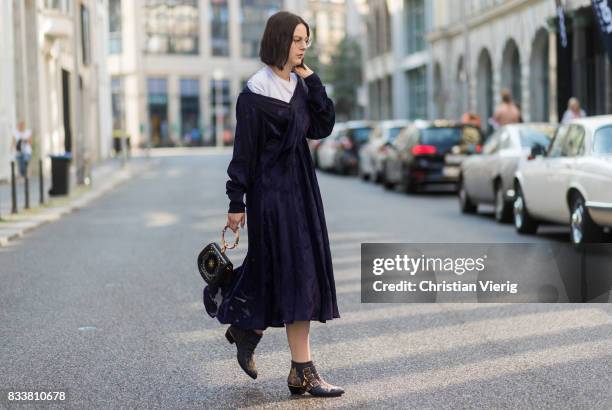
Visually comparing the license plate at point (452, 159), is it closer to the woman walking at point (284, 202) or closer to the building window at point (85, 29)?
the building window at point (85, 29)

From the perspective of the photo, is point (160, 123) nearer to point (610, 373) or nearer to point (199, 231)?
point (199, 231)

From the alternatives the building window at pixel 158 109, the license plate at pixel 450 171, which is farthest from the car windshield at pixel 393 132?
the building window at pixel 158 109

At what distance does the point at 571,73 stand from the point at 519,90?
738 centimetres

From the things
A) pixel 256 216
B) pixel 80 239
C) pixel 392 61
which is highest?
pixel 392 61

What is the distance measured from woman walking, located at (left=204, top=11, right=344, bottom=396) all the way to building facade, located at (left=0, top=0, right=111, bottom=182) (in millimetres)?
21385

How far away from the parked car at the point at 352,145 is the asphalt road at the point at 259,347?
70.7 feet

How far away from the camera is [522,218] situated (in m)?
14.4

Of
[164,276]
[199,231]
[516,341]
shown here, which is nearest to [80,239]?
[199,231]

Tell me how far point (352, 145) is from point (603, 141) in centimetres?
2262

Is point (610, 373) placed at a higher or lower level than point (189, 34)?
lower

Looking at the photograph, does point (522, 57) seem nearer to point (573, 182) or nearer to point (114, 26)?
point (573, 182)

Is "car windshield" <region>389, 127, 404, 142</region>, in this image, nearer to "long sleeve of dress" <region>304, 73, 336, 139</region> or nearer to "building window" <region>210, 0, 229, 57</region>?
"long sleeve of dress" <region>304, 73, 336, 139</region>

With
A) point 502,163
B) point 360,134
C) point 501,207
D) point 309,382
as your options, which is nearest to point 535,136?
point 502,163

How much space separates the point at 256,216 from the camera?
556 cm
